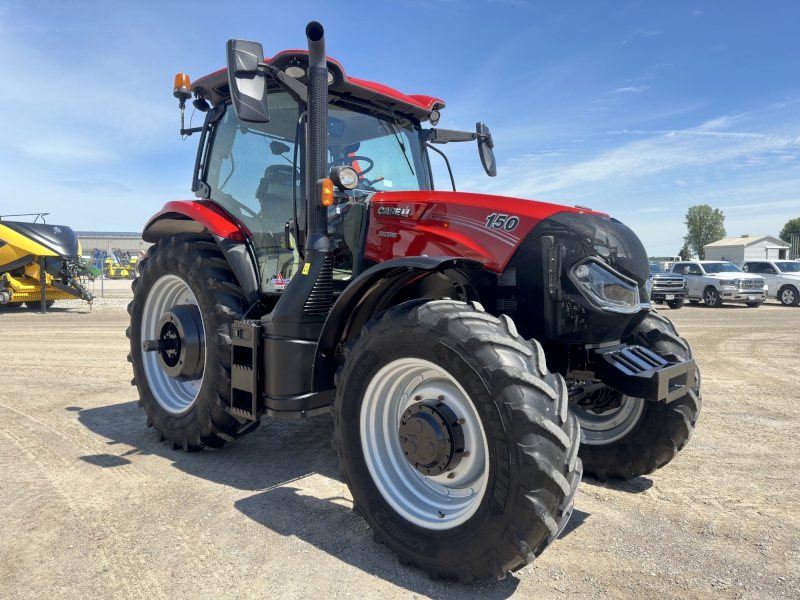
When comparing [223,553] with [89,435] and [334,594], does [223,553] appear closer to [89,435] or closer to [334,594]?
[334,594]

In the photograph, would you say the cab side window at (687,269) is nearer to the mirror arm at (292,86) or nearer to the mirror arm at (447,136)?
the mirror arm at (447,136)

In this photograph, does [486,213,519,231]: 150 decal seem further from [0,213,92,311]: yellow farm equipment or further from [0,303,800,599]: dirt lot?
[0,213,92,311]: yellow farm equipment

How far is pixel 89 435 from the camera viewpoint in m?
4.71

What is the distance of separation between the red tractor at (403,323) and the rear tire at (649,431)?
0.04 ft

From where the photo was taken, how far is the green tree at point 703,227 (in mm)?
78688

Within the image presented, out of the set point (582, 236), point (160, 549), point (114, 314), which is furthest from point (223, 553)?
point (114, 314)

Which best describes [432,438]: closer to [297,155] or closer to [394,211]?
[394,211]

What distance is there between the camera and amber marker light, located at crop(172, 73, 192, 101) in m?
4.41

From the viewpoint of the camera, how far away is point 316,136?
3430 millimetres

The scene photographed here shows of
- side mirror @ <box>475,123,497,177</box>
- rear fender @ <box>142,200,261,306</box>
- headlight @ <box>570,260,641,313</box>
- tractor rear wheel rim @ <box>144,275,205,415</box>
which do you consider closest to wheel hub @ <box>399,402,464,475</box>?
headlight @ <box>570,260,641,313</box>

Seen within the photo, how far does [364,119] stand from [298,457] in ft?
8.04

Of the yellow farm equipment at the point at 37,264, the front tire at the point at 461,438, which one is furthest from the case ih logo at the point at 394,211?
the yellow farm equipment at the point at 37,264

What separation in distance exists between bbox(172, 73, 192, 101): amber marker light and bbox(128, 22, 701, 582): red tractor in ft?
0.04

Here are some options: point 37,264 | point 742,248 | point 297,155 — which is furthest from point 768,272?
point 742,248
